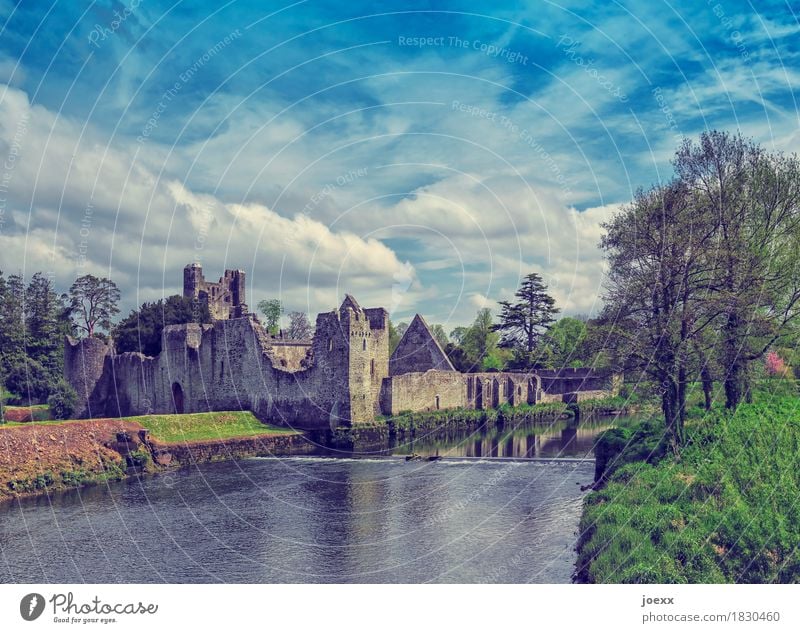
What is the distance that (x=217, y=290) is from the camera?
77562mm

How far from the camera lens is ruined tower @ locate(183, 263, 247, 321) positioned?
73625 mm

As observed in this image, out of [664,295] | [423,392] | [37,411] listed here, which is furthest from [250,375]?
[664,295]

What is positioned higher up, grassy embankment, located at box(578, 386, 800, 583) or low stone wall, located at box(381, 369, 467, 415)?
low stone wall, located at box(381, 369, 467, 415)

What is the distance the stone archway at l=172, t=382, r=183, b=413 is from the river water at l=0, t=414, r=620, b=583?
1848 centimetres

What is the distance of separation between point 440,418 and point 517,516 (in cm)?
2670

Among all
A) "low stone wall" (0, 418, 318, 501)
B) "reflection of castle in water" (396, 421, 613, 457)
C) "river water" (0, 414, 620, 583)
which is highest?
"low stone wall" (0, 418, 318, 501)

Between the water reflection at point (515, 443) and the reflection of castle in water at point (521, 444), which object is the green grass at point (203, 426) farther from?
the reflection of castle in water at point (521, 444)

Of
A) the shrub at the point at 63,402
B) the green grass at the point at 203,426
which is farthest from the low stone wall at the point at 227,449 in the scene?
the shrub at the point at 63,402

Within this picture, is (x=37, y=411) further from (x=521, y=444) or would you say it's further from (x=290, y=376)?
(x=521, y=444)

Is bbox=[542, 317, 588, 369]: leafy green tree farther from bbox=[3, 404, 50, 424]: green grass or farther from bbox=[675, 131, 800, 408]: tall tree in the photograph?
bbox=[3, 404, 50, 424]: green grass

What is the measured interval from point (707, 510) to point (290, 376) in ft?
95.9

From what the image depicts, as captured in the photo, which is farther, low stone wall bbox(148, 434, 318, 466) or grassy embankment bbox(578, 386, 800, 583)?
low stone wall bbox(148, 434, 318, 466)

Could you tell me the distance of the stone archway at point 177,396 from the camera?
48.8m

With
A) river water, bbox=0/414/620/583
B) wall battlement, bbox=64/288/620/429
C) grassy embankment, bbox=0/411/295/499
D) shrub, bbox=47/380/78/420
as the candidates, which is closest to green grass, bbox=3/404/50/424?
shrub, bbox=47/380/78/420
